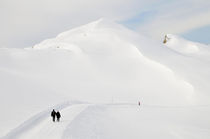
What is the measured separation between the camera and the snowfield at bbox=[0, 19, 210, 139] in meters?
15.4

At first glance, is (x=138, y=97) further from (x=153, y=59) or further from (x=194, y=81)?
(x=153, y=59)

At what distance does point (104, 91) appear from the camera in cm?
3491

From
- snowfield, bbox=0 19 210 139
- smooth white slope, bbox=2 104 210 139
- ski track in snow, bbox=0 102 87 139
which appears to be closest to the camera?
ski track in snow, bbox=0 102 87 139

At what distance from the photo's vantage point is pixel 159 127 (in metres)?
17.7

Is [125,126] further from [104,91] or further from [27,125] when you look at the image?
[104,91]

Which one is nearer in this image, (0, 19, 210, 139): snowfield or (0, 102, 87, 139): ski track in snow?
(0, 102, 87, 139): ski track in snow

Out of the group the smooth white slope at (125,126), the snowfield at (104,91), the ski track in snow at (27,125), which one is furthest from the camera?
the snowfield at (104,91)

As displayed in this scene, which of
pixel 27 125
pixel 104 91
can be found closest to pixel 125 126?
pixel 27 125

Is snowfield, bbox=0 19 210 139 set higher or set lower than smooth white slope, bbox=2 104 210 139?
higher

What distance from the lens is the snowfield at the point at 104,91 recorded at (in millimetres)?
15442

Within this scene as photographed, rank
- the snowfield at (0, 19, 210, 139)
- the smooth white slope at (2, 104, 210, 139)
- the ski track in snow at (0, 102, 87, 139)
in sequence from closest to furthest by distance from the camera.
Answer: the ski track in snow at (0, 102, 87, 139) → the smooth white slope at (2, 104, 210, 139) → the snowfield at (0, 19, 210, 139)

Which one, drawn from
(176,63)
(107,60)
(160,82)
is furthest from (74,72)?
(176,63)

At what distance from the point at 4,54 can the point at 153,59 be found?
3210 centimetres

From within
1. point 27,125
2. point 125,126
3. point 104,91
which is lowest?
point 125,126
